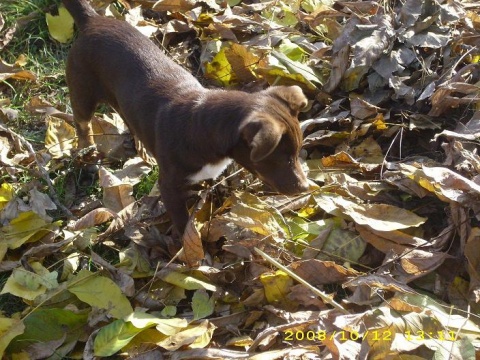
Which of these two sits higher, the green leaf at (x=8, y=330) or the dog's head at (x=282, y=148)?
the dog's head at (x=282, y=148)

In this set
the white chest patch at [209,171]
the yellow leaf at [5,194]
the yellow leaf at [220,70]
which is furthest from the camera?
the yellow leaf at [220,70]

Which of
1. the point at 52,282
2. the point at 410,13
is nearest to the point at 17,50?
the point at 52,282

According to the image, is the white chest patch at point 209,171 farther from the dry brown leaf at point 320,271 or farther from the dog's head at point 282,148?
the dry brown leaf at point 320,271

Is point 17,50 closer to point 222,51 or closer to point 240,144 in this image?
point 222,51

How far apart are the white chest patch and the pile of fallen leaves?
0.18 m

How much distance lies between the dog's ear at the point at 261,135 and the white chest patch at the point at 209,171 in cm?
42

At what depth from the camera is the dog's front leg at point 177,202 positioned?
12.1 feet

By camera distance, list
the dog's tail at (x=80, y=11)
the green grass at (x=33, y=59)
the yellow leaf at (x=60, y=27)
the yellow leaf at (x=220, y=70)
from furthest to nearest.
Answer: the yellow leaf at (x=60, y=27) < the green grass at (x=33, y=59) < the yellow leaf at (x=220, y=70) < the dog's tail at (x=80, y=11)

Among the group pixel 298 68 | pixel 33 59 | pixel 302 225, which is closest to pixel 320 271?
pixel 302 225

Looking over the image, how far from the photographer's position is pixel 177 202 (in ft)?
12.1
